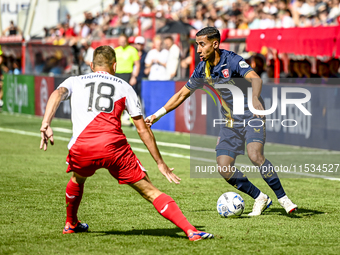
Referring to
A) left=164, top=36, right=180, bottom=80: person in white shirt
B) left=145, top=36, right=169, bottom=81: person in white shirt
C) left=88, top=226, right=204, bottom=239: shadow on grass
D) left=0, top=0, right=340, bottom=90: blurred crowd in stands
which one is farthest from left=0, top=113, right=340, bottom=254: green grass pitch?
left=145, top=36, right=169, bottom=81: person in white shirt

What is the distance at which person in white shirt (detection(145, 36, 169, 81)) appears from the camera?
16.8m

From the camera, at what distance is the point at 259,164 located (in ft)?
21.8

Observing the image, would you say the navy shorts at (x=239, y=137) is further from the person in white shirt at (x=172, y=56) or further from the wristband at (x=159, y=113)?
the person in white shirt at (x=172, y=56)

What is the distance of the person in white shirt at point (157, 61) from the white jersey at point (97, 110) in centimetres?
1156

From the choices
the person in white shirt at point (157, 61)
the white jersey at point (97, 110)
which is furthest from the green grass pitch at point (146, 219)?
the person in white shirt at point (157, 61)

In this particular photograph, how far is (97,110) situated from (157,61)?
11782 millimetres

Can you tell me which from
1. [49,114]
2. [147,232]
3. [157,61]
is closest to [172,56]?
[157,61]

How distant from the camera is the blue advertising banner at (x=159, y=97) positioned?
16.3 m

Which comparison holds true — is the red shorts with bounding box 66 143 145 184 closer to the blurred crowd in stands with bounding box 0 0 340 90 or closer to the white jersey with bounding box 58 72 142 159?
the white jersey with bounding box 58 72 142 159

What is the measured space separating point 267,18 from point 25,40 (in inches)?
449

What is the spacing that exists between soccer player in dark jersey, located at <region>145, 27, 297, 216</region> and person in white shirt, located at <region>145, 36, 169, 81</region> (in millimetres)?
9937

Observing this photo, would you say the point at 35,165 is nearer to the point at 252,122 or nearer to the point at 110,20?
the point at 252,122

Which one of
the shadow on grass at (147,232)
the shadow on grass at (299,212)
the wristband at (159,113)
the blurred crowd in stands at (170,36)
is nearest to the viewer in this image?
the shadow on grass at (147,232)

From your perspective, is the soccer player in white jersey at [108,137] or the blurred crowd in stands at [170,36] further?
the blurred crowd in stands at [170,36]
